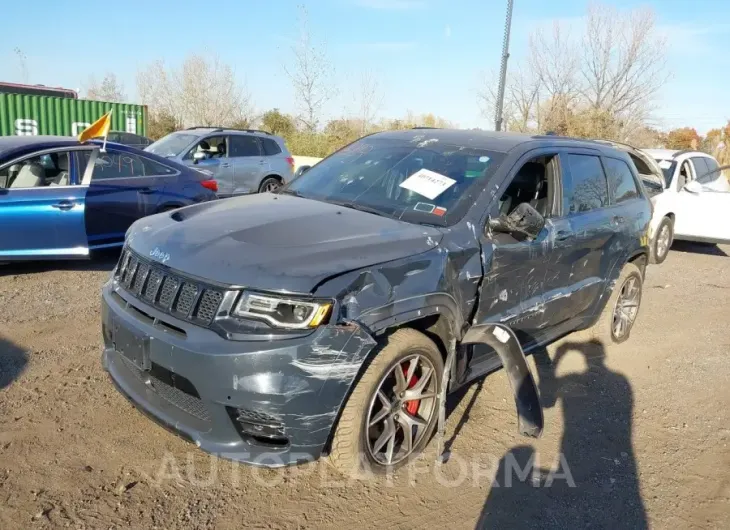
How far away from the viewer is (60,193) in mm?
6207

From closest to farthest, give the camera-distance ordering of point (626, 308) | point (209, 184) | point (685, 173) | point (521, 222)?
point (521, 222) → point (626, 308) → point (209, 184) → point (685, 173)

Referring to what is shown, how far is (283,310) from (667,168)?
9333 mm

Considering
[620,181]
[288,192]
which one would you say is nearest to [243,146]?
[288,192]

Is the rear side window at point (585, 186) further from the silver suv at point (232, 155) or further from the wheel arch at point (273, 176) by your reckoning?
the wheel arch at point (273, 176)

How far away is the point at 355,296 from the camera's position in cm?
272

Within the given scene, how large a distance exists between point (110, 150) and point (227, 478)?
501 cm

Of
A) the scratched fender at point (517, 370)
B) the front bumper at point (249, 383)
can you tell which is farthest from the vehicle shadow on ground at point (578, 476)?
the front bumper at point (249, 383)

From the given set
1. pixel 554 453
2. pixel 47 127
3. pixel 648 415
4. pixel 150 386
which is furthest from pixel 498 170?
pixel 47 127

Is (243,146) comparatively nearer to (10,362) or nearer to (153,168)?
(153,168)

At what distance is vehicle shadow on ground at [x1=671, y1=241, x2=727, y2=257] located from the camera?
448 inches

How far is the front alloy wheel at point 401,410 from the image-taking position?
302cm

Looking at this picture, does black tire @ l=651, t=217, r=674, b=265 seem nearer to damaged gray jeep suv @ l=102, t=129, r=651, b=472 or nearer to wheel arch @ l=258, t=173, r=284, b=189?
damaged gray jeep suv @ l=102, t=129, r=651, b=472

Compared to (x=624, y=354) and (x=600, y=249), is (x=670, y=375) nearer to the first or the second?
(x=624, y=354)

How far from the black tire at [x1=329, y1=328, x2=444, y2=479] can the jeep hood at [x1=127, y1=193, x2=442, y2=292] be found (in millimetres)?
433
